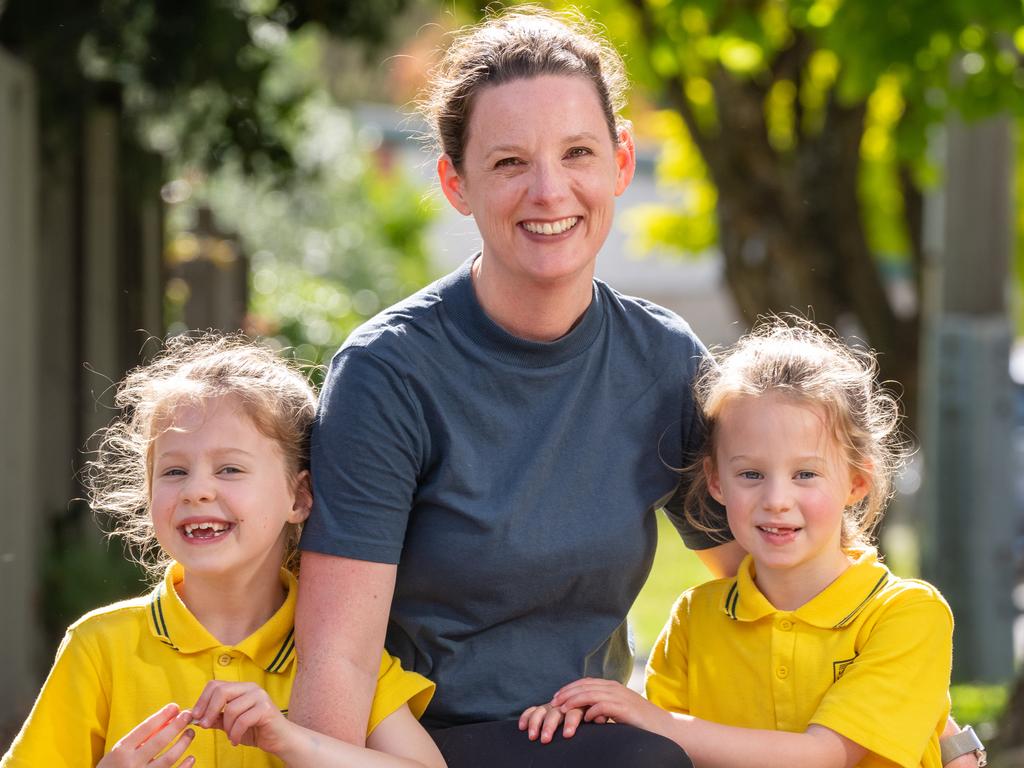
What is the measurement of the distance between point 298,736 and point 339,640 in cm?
21

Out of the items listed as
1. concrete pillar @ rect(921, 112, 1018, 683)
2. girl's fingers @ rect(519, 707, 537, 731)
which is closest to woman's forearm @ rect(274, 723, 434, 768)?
girl's fingers @ rect(519, 707, 537, 731)

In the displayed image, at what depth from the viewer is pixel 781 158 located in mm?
9164

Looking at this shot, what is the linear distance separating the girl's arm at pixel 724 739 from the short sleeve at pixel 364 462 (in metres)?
0.42

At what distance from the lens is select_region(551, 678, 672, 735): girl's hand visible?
273 centimetres

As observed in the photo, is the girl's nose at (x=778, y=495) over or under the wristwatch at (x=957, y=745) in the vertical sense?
over

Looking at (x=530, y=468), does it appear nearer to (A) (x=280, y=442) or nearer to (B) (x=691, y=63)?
(A) (x=280, y=442)

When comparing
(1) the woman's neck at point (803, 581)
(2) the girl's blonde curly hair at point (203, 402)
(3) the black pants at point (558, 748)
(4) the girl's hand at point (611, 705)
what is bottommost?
(3) the black pants at point (558, 748)

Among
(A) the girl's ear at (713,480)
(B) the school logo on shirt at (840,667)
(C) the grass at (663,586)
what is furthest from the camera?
(C) the grass at (663,586)

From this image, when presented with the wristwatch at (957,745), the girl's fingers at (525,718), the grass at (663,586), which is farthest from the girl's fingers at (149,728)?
the grass at (663,586)

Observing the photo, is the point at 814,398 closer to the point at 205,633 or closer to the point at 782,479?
the point at 782,479

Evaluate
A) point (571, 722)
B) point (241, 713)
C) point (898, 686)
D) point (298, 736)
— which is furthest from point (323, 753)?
point (898, 686)

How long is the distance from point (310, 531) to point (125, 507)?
16.7 inches

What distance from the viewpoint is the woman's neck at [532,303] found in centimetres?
291

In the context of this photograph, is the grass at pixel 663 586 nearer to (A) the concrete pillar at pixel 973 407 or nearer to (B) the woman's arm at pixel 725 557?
(A) the concrete pillar at pixel 973 407
